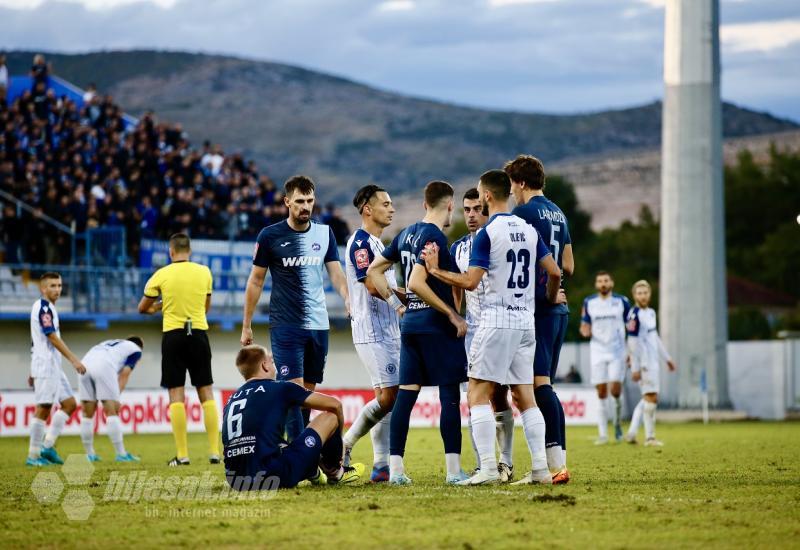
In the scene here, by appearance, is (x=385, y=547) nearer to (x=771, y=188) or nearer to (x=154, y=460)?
(x=154, y=460)

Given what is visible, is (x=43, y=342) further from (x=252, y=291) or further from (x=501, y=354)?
(x=501, y=354)

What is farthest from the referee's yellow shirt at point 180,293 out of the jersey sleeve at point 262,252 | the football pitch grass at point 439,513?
the jersey sleeve at point 262,252

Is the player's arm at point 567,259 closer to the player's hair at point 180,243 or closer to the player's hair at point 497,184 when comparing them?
the player's hair at point 497,184

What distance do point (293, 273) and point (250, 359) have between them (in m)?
1.83

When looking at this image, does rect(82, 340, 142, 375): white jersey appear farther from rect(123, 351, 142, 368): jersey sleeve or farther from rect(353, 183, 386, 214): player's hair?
rect(353, 183, 386, 214): player's hair

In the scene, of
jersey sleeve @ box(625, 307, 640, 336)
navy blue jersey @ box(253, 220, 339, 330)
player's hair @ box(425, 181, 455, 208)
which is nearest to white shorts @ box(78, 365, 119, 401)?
navy blue jersey @ box(253, 220, 339, 330)

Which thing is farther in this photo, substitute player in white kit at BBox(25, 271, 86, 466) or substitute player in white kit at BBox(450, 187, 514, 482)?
substitute player in white kit at BBox(25, 271, 86, 466)

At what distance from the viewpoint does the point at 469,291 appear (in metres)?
10.2

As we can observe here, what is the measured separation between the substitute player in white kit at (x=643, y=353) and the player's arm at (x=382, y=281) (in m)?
8.78

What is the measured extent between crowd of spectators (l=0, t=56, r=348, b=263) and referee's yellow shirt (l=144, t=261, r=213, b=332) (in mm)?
15967

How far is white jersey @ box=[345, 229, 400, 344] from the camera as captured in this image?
35.6ft

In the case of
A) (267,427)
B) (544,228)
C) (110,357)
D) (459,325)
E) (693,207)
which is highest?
(693,207)

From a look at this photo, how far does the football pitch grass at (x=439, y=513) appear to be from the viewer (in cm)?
708

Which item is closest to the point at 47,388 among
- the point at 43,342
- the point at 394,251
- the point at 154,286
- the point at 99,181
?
the point at 43,342
